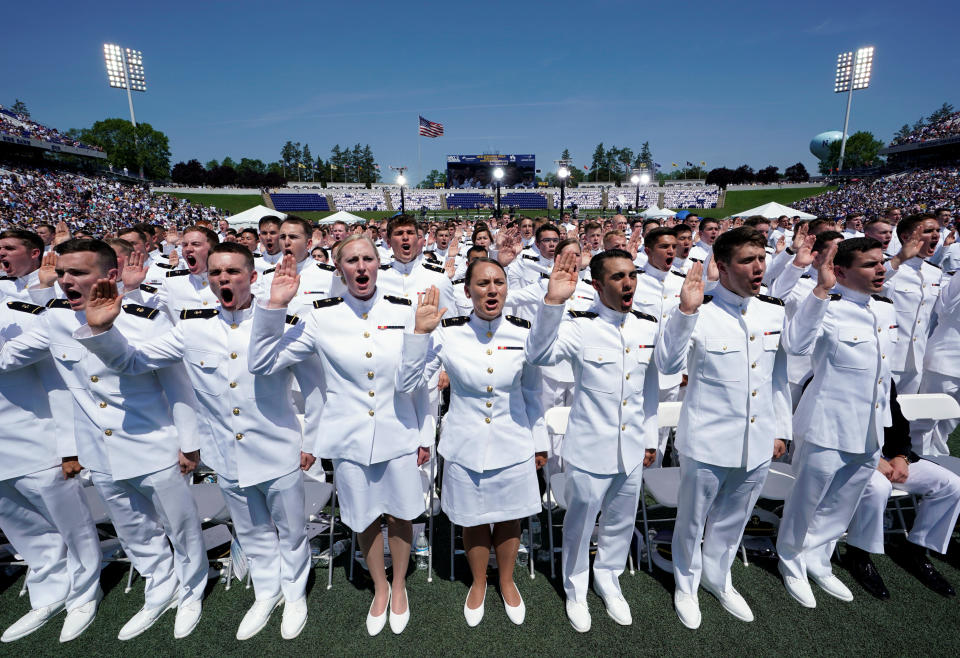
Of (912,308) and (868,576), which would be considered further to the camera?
(912,308)

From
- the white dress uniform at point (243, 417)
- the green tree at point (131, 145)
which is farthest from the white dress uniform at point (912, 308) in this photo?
the green tree at point (131, 145)

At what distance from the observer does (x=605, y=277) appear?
3178 mm

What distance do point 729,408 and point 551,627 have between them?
6.61ft

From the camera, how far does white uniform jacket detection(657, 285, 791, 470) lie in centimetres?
327

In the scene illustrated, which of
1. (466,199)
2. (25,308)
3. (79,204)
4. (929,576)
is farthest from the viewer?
(466,199)

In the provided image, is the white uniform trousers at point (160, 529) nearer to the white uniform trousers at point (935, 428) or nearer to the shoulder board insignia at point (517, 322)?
the shoulder board insignia at point (517, 322)

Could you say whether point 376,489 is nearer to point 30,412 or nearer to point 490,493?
point 490,493

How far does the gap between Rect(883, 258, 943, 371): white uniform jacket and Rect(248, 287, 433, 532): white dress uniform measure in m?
5.77

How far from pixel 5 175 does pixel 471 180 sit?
5025 cm

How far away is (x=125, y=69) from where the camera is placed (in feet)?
178

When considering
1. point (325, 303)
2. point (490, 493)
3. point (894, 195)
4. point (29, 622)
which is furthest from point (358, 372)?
point (894, 195)

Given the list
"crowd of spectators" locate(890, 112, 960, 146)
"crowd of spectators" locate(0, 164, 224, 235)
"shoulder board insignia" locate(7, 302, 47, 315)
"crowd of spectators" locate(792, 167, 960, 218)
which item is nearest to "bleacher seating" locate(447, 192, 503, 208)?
"crowd of spectators" locate(0, 164, 224, 235)

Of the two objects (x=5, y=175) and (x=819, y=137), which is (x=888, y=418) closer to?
(x=5, y=175)

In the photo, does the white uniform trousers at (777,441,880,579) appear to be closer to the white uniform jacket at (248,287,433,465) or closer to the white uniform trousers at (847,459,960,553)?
the white uniform trousers at (847,459,960,553)
